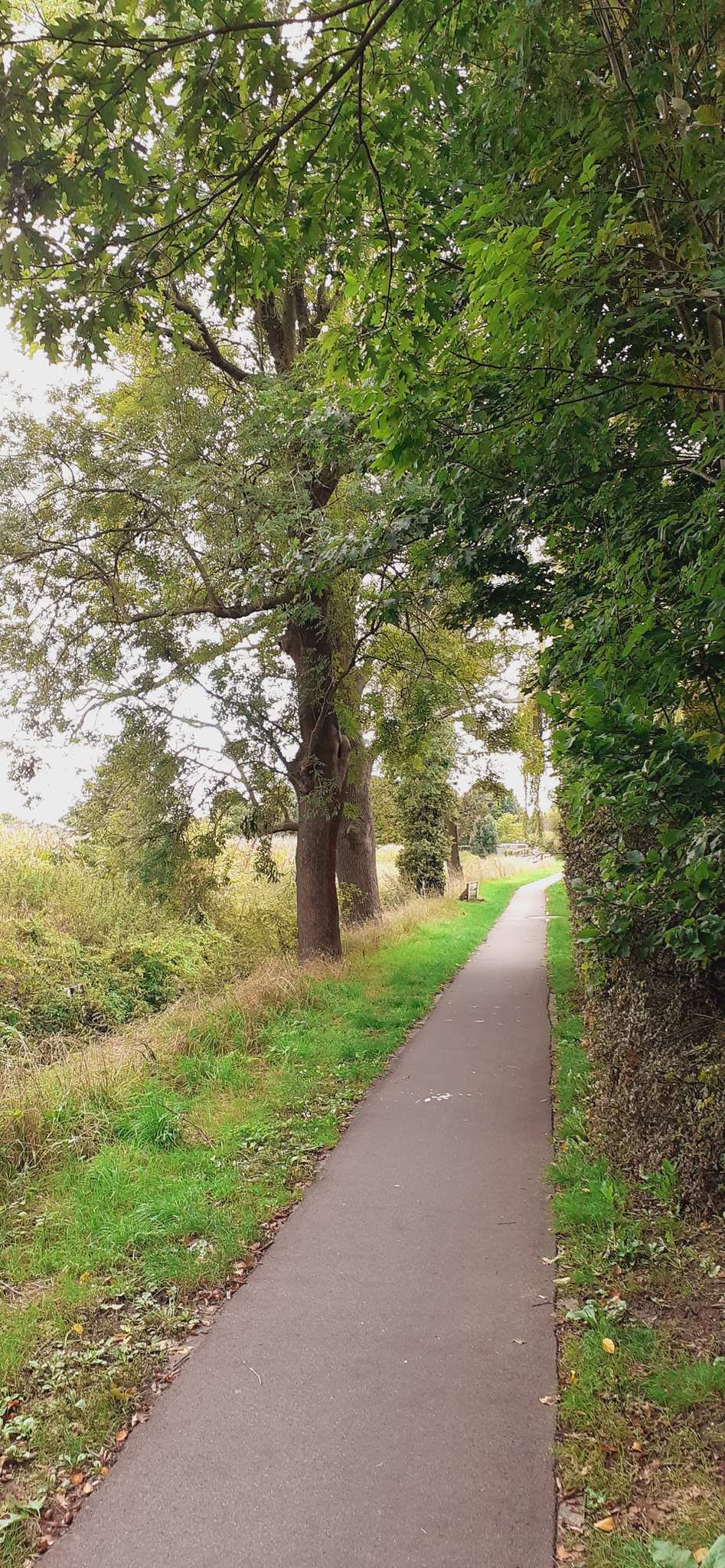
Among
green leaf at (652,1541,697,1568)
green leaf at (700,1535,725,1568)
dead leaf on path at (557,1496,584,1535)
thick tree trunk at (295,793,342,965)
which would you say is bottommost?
dead leaf on path at (557,1496,584,1535)

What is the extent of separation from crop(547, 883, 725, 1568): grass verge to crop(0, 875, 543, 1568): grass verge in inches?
67.0

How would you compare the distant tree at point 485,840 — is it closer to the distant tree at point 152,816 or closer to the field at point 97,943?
the field at point 97,943

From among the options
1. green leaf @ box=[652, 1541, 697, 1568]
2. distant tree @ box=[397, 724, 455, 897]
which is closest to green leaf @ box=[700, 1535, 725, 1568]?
green leaf @ box=[652, 1541, 697, 1568]

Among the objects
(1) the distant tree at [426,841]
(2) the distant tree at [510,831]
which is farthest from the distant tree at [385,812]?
(2) the distant tree at [510,831]

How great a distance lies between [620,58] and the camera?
3.32 metres

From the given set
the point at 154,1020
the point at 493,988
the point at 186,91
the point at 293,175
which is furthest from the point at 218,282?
Result: the point at 493,988

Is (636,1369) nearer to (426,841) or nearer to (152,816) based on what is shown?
(152,816)

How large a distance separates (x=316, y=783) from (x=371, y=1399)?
314 inches

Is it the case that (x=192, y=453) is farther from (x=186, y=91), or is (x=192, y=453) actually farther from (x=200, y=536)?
(x=186, y=91)

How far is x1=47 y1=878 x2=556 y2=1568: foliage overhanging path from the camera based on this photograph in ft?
8.84

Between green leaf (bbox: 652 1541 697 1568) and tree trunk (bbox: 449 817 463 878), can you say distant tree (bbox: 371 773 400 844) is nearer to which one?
tree trunk (bbox: 449 817 463 878)

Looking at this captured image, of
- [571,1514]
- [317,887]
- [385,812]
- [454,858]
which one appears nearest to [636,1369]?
[571,1514]

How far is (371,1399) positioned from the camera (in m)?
3.30

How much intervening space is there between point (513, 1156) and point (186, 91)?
19.6 feet
